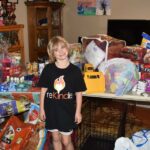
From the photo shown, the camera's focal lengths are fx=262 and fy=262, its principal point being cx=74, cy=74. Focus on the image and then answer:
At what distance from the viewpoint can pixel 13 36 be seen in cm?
336

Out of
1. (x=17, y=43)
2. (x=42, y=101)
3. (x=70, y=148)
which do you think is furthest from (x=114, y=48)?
(x=17, y=43)

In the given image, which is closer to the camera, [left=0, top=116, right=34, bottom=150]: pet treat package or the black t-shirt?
the black t-shirt

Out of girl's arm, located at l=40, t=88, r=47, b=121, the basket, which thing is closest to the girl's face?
girl's arm, located at l=40, t=88, r=47, b=121

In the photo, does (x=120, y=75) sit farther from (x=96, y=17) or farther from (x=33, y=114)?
(x=96, y=17)

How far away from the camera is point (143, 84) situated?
5.89 ft

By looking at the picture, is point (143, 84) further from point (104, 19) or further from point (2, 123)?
point (104, 19)

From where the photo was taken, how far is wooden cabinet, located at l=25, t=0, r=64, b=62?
389cm

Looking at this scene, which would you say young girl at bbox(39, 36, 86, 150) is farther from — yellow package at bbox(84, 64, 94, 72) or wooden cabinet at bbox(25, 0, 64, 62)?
wooden cabinet at bbox(25, 0, 64, 62)

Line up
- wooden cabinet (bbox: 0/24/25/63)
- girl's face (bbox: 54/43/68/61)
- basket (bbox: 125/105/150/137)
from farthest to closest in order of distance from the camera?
wooden cabinet (bbox: 0/24/25/63)
basket (bbox: 125/105/150/137)
girl's face (bbox: 54/43/68/61)

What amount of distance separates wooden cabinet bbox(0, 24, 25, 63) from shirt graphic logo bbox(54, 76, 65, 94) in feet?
5.13

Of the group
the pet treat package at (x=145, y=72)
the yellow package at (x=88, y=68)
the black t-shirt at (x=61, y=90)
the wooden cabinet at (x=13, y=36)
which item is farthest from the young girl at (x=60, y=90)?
the wooden cabinet at (x=13, y=36)

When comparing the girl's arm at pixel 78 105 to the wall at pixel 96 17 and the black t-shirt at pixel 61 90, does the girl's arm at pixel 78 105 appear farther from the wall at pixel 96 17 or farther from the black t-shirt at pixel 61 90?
the wall at pixel 96 17

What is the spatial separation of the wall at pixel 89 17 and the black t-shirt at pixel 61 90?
2268mm

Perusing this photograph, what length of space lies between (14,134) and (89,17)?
10.2 ft
